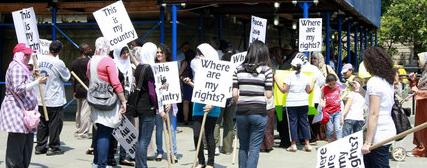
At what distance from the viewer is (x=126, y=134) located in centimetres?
848

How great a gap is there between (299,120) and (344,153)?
15.7 ft

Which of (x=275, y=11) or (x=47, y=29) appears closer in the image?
(x=275, y=11)

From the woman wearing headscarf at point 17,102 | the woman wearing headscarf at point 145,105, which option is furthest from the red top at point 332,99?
the woman wearing headscarf at point 17,102

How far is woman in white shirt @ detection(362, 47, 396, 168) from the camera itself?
18.7 feet

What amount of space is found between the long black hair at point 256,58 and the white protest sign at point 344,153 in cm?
150

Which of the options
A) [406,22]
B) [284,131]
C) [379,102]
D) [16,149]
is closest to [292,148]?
[284,131]

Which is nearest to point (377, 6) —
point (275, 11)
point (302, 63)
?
point (275, 11)

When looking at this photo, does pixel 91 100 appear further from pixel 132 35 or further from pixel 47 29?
pixel 47 29

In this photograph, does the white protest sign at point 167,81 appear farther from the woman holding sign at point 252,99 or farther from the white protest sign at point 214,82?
the woman holding sign at point 252,99

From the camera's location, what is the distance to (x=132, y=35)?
30.7 ft

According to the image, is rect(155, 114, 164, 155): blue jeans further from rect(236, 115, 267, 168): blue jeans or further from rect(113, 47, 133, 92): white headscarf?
rect(236, 115, 267, 168): blue jeans

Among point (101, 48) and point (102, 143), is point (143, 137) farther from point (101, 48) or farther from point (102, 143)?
point (101, 48)

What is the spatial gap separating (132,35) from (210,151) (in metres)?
2.19

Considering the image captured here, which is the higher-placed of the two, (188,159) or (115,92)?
(115,92)
